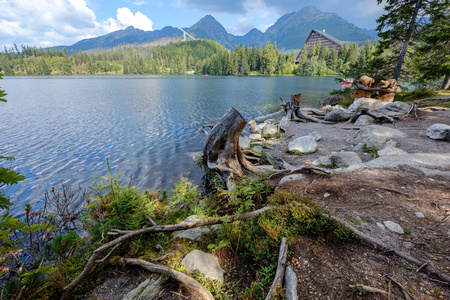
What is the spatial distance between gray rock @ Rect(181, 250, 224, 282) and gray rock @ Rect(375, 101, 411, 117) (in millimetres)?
16856

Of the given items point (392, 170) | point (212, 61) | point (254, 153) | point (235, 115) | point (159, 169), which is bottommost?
point (159, 169)

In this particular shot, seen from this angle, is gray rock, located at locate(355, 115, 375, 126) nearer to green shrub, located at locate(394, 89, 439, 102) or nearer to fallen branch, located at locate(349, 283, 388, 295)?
green shrub, located at locate(394, 89, 439, 102)

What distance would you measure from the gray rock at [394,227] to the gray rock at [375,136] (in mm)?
7204

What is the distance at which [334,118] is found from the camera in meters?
17.3

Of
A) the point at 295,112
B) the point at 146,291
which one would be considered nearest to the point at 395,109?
the point at 295,112

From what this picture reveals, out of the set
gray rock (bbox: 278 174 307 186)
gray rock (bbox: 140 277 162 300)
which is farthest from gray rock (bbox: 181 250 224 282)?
gray rock (bbox: 278 174 307 186)

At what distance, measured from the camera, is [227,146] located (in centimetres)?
762

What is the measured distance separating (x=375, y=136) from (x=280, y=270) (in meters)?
10.2

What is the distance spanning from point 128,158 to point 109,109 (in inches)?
711

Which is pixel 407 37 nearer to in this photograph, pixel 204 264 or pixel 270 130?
pixel 270 130

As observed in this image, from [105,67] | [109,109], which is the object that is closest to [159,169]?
[109,109]

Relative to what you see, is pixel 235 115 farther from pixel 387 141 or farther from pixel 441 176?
pixel 387 141

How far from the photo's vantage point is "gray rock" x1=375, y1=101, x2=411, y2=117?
578 inches

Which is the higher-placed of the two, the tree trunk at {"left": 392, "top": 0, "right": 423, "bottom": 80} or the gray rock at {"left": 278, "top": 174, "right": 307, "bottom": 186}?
the tree trunk at {"left": 392, "top": 0, "right": 423, "bottom": 80}
